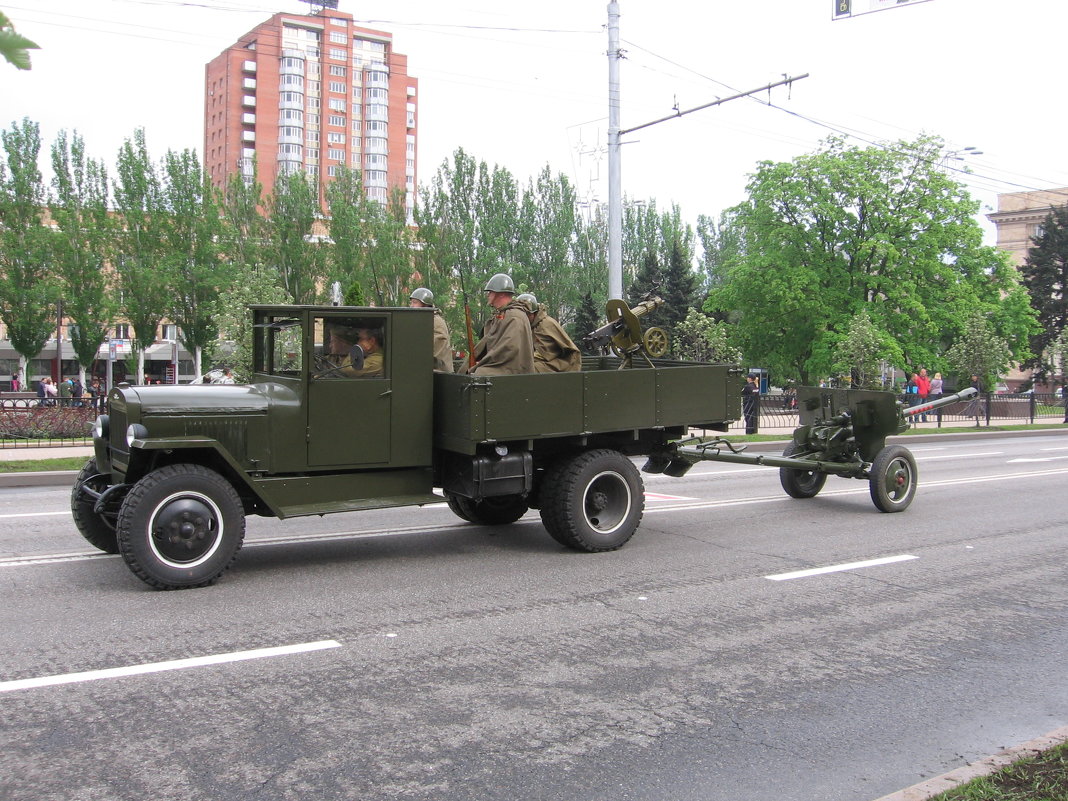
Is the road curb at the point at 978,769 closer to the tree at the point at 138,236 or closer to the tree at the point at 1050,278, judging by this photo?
the tree at the point at 138,236

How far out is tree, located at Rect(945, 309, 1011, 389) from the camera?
103 feet

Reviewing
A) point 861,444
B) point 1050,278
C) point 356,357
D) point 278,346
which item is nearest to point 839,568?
point 861,444

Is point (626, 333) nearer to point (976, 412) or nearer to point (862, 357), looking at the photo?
point (862, 357)

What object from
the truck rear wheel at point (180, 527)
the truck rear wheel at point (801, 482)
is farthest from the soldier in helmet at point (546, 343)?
the truck rear wheel at point (801, 482)

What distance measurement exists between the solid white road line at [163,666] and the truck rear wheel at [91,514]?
2545 mm

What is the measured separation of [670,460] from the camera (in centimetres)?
938

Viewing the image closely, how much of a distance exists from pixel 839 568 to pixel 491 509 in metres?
3.39

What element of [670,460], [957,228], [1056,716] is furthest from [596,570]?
[957,228]

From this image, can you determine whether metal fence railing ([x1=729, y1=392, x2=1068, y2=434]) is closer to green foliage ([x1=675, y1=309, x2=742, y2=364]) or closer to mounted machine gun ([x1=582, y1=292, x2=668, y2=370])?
green foliage ([x1=675, y1=309, x2=742, y2=364])

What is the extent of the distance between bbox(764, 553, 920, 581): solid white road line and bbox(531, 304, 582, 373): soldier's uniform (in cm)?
262

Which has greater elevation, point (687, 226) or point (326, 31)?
point (326, 31)

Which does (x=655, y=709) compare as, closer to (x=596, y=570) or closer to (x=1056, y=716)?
(x=1056, y=716)

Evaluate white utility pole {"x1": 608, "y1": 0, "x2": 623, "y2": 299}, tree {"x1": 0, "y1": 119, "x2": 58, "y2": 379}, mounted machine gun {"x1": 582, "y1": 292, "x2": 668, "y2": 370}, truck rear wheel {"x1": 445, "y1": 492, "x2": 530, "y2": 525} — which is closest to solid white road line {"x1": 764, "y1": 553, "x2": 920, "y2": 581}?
mounted machine gun {"x1": 582, "y1": 292, "x2": 668, "y2": 370}

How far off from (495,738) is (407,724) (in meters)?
0.43
